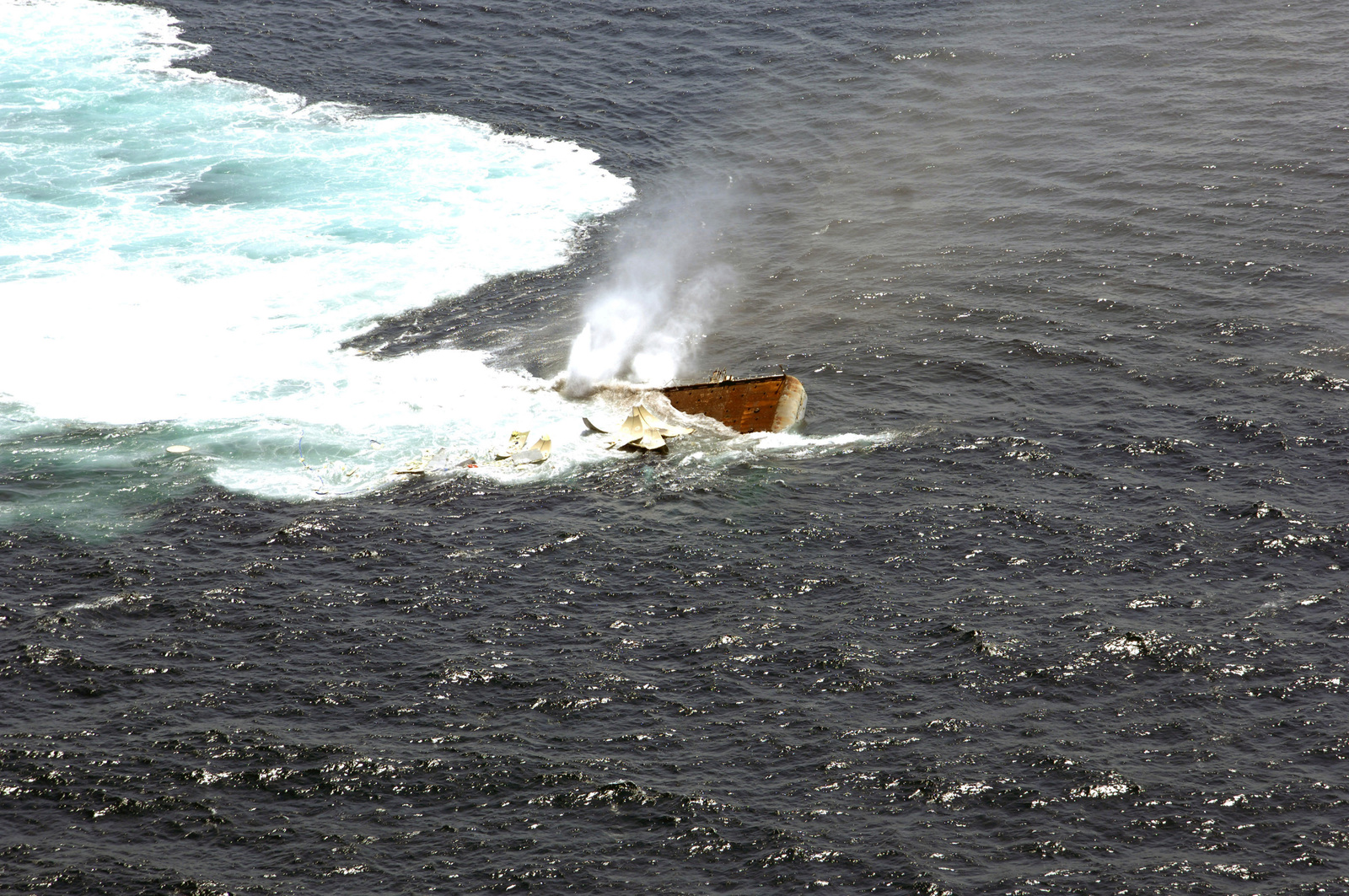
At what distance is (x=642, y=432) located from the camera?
5925 centimetres

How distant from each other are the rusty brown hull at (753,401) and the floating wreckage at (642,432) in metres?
1.85

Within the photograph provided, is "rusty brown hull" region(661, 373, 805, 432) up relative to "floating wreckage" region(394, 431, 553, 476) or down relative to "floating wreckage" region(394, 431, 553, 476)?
up

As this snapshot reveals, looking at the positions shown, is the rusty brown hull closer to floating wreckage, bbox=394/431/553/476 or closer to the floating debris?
floating wreckage, bbox=394/431/553/476

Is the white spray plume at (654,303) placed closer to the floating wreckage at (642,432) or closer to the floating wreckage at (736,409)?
the floating wreckage at (736,409)

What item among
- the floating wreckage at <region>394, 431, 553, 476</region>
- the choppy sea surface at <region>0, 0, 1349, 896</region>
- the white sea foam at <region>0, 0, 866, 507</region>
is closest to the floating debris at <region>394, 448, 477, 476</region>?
the floating wreckage at <region>394, 431, 553, 476</region>

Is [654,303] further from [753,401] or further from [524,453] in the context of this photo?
[524,453]

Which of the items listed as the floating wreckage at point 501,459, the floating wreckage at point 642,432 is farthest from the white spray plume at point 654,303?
the floating wreckage at point 501,459

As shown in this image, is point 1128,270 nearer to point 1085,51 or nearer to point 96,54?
point 1085,51

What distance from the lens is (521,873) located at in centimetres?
3647

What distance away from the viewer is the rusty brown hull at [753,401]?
59906 millimetres

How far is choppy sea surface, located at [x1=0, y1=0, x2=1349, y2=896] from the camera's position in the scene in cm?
3872

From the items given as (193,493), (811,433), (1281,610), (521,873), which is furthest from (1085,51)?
(521,873)

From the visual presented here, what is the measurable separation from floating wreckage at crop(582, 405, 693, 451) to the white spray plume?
16.5 feet

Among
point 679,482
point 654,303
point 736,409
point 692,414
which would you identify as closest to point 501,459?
point 679,482
